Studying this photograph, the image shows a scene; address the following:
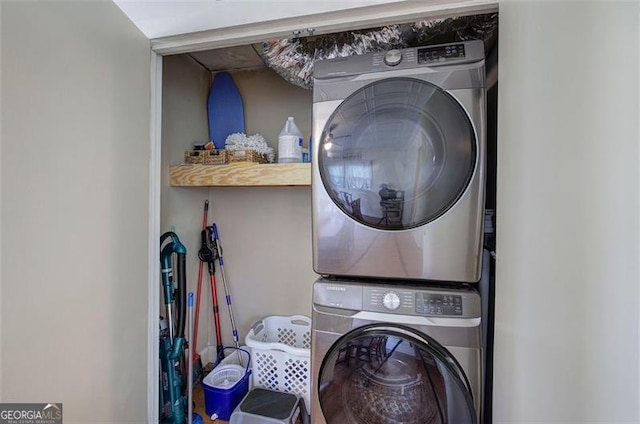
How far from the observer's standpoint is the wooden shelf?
144cm

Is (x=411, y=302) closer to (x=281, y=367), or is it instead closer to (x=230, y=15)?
(x=281, y=367)

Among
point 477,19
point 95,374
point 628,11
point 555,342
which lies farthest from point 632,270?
point 95,374

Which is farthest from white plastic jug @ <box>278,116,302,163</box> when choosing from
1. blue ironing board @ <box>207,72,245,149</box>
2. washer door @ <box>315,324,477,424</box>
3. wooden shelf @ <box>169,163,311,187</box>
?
washer door @ <box>315,324,477,424</box>

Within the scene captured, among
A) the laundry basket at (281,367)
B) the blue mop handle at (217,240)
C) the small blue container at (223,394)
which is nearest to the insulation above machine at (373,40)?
the blue mop handle at (217,240)

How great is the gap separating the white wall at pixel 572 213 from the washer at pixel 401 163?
0.24 m

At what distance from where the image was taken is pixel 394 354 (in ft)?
3.12

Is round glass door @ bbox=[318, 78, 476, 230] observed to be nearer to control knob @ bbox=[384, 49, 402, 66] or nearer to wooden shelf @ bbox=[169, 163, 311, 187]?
control knob @ bbox=[384, 49, 402, 66]

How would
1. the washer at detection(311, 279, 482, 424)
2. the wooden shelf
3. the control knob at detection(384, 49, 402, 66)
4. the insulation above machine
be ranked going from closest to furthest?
the washer at detection(311, 279, 482, 424)
the control knob at detection(384, 49, 402, 66)
the insulation above machine
the wooden shelf

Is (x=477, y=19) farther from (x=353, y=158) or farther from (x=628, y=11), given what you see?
(x=628, y=11)

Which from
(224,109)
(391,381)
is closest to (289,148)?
(224,109)

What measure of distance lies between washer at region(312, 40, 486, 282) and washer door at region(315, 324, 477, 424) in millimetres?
232

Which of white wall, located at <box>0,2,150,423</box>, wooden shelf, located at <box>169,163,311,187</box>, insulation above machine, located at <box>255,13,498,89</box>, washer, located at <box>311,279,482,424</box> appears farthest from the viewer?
wooden shelf, located at <box>169,163,311,187</box>

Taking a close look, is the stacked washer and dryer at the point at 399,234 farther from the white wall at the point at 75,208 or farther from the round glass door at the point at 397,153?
the white wall at the point at 75,208

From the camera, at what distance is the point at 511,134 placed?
681 mm
